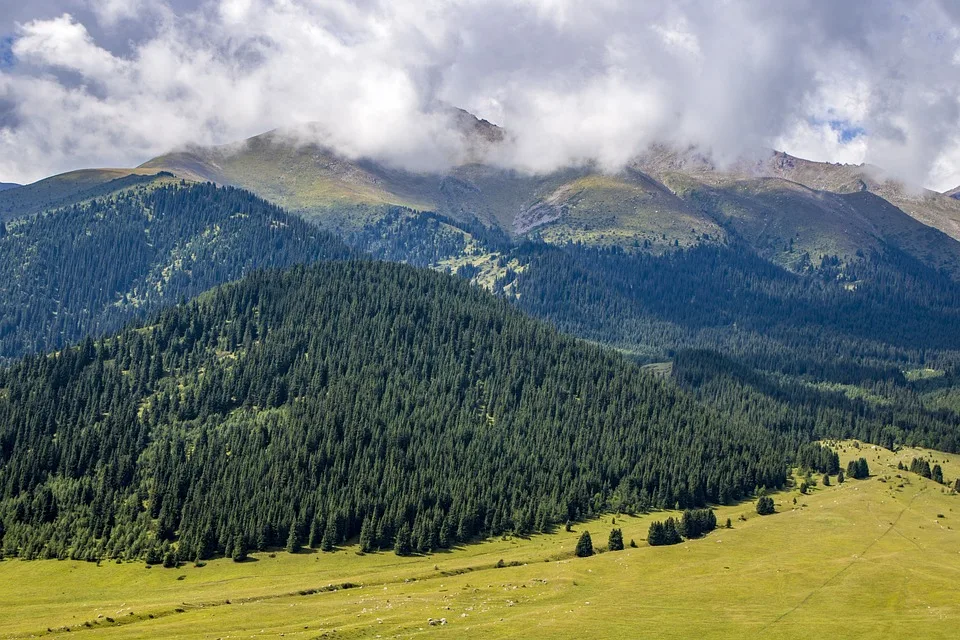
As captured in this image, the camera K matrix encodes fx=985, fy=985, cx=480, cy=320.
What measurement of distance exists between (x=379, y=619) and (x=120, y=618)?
4539cm

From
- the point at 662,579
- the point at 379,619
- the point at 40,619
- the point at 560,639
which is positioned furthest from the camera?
the point at 662,579

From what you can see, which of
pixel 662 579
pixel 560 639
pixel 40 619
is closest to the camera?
pixel 560 639

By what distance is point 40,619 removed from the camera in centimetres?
16975

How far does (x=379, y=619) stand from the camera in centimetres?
15812

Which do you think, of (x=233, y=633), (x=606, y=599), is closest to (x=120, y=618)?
(x=233, y=633)

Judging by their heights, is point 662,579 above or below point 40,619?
above

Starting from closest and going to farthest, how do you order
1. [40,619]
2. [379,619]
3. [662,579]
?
[379,619]
[40,619]
[662,579]

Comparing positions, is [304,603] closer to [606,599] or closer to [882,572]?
[606,599]

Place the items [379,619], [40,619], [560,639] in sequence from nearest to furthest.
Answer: [560,639] → [379,619] → [40,619]

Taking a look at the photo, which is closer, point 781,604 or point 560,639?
point 560,639

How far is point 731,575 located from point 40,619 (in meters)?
128

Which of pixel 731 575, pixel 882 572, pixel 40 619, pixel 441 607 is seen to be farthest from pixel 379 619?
pixel 882 572

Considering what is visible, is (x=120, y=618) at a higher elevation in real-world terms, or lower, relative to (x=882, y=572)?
lower

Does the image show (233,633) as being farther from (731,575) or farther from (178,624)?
Result: (731,575)
